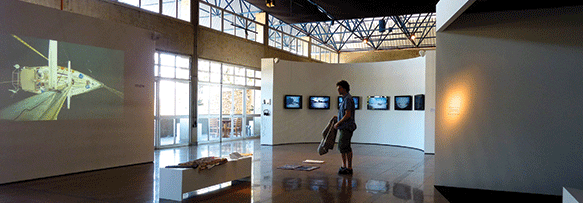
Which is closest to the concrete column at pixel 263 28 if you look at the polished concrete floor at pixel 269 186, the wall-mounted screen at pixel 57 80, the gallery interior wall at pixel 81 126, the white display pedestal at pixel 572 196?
the gallery interior wall at pixel 81 126

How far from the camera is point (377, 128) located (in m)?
13.6

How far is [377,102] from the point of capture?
13.5 m

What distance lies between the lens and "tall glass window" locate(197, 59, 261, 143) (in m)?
13.6

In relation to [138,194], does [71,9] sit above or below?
above

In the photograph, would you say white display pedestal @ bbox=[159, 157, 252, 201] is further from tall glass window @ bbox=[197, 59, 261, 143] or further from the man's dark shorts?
tall glass window @ bbox=[197, 59, 261, 143]

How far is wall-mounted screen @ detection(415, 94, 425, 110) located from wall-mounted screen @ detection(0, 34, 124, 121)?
7.62m

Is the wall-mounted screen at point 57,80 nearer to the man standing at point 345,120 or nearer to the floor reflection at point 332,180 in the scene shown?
the floor reflection at point 332,180

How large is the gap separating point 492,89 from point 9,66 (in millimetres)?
7038

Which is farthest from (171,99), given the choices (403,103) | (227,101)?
(403,103)

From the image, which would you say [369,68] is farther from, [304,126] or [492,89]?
[492,89]

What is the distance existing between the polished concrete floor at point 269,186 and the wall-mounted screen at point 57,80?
110cm

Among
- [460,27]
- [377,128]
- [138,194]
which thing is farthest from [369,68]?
[138,194]

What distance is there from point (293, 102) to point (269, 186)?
766 centimetres

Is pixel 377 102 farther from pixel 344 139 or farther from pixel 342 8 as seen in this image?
pixel 344 139
